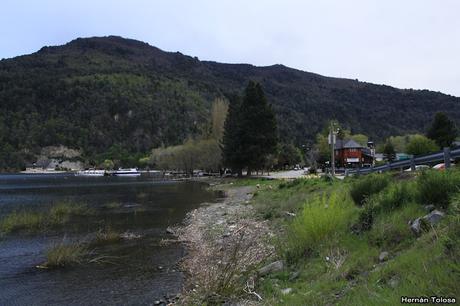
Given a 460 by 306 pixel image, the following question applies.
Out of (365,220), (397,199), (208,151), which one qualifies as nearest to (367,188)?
(397,199)

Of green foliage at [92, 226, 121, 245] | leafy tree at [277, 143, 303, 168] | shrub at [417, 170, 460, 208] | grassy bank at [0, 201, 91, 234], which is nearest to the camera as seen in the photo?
shrub at [417, 170, 460, 208]

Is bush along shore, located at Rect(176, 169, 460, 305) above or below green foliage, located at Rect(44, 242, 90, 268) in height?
above

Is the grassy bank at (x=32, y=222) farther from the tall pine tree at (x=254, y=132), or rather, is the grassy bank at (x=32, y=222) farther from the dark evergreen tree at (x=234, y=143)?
the dark evergreen tree at (x=234, y=143)

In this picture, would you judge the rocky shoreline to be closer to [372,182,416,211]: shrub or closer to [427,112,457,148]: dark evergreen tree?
[372,182,416,211]: shrub

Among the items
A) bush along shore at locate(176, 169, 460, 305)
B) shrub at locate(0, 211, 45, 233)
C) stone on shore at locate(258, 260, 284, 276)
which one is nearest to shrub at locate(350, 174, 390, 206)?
bush along shore at locate(176, 169, 460, 305)

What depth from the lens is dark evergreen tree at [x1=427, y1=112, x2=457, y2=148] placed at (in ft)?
294

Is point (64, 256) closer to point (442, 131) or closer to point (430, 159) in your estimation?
point (430, 159)

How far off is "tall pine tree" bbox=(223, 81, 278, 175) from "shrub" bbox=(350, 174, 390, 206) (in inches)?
2302

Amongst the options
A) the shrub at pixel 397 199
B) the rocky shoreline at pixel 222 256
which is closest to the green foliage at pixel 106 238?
the rocky shoreline at pixel 222 256

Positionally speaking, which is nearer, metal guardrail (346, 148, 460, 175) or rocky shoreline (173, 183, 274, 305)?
rocky shoreline (173, 183, 274, 305)

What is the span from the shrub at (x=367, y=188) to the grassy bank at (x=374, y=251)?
0.12 ft

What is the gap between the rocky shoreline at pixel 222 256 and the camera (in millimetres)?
10383

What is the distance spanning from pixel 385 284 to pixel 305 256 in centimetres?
463

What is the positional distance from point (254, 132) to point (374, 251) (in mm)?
64786
